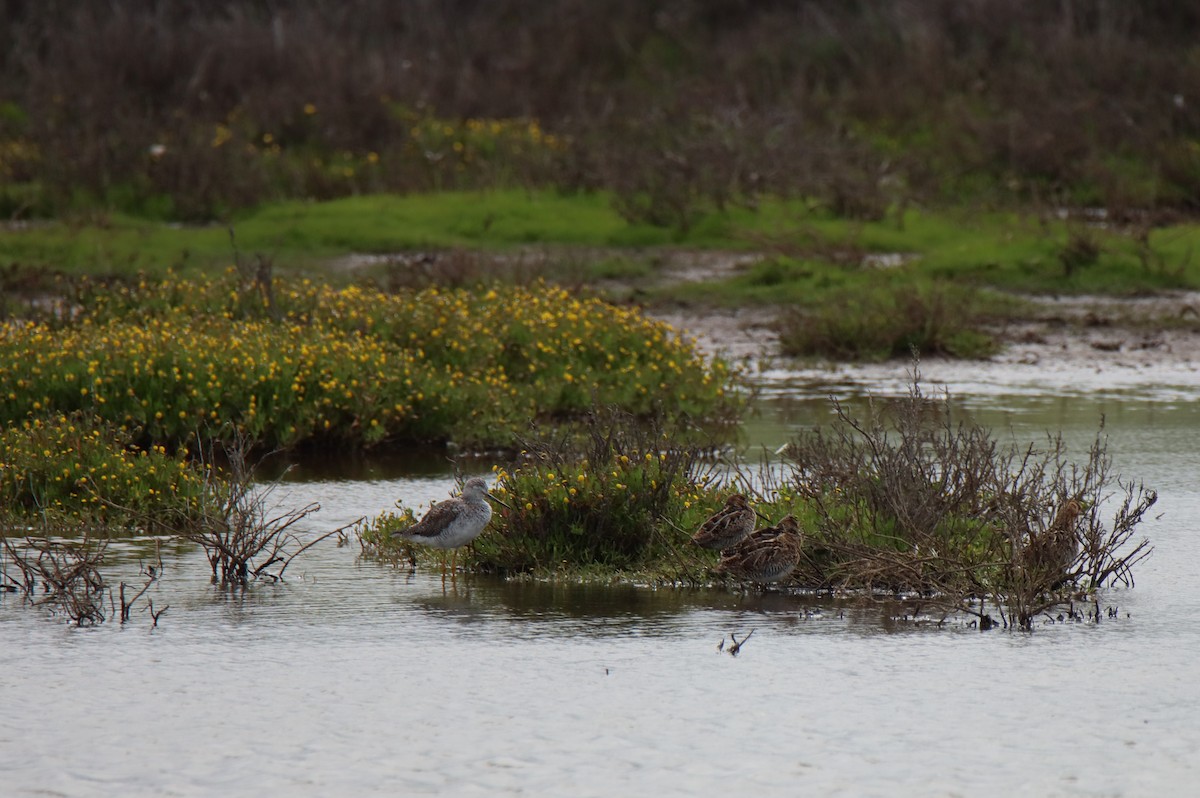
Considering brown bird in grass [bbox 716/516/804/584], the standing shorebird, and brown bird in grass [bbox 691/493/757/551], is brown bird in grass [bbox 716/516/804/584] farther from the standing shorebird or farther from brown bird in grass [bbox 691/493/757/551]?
the standing shorebird

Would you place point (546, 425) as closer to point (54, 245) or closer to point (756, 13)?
point (54, 245)

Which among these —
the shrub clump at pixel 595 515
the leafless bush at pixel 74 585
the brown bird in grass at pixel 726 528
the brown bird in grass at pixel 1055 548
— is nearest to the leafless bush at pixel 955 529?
the brown bird in grass at pixel 1055 548

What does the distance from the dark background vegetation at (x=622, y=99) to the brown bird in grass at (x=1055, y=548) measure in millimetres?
15998

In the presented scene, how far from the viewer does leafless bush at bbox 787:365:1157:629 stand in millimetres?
8445

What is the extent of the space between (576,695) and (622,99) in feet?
86.3

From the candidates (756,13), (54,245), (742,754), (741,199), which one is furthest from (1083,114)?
(742,754)

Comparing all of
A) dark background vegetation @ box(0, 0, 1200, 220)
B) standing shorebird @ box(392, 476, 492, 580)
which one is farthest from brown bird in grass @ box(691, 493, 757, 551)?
dark background vegetation @ box(0, 0, 1200, 220)

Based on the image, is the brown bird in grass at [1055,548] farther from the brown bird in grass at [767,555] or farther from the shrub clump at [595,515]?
the shrub clump at [595,515]

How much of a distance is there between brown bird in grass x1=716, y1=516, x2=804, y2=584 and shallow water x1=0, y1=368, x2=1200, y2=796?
0.16 m

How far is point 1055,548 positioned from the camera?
8.53 meters

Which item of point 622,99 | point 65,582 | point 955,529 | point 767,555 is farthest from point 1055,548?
point 622,99

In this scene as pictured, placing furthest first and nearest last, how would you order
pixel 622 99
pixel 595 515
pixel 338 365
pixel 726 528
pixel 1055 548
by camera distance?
pixel 622 99, pixel 338 365, pixel 595 515, pixel 726 528, pixel 1055 548

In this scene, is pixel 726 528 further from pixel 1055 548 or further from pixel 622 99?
pixel 622 99

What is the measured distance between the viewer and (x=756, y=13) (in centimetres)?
3716
